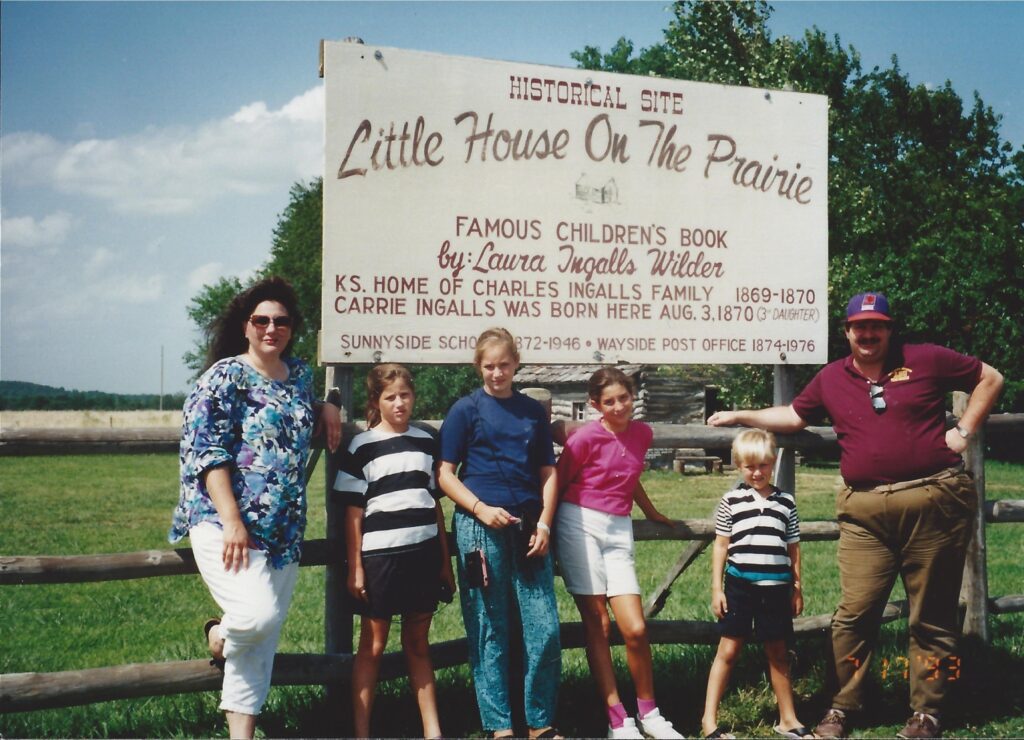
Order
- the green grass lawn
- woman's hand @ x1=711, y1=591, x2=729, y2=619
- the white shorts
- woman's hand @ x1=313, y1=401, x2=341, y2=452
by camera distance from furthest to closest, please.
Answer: the green grass lawn, woman's hand @ x1=711, y1=591, x2=729, y2=619, the white shorts, woman's hand @ x1=313, y1=401, x2=341, y2=452

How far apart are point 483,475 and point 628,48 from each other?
45.7 meters

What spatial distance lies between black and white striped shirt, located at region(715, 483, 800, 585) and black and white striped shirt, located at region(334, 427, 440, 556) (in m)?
1.47

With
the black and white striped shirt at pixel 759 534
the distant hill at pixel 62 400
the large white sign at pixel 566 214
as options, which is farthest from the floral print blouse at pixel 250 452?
the distant hill at pixel 62 400

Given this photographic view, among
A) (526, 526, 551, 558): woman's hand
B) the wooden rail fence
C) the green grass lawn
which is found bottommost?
the green grass lawn

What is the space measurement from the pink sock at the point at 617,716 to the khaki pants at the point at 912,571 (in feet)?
3.96

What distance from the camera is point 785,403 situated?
5199 mm

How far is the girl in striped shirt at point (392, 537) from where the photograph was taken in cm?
390

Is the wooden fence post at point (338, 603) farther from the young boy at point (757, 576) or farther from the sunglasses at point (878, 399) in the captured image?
the sunglasses at point (878, 399)

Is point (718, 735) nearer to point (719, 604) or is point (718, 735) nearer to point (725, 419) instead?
point (719, 604)

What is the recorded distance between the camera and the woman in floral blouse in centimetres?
351

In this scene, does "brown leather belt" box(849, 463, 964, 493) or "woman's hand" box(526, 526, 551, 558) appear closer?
"woman's hand" box(526, 526, 551, 558)

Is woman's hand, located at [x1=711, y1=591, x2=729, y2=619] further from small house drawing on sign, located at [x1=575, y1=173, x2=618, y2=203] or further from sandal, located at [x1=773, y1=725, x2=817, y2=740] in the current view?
small house drawing on sign, located at [x1=575, y1=173, x2=618, y2=203]

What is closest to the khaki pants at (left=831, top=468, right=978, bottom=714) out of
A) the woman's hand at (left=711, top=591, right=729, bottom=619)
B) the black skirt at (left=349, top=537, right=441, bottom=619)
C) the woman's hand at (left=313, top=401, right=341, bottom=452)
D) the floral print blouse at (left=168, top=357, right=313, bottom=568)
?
the woman's hand at (left=711, top=591, right=729, bottom=619)

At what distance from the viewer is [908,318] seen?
23.6 metres
